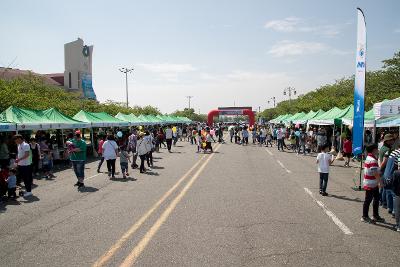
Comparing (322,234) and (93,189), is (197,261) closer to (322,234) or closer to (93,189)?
(322,234)

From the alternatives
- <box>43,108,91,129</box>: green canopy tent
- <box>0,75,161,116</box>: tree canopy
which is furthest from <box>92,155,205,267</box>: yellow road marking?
<box>0,75,161,116</box>: tree canopy

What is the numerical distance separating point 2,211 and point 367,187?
8.50 metres

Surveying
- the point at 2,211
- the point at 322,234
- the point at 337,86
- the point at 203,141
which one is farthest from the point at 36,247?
the point at 337,86

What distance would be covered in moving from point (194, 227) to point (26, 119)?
40.7ft

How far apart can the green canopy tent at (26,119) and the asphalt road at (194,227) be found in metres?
4.56

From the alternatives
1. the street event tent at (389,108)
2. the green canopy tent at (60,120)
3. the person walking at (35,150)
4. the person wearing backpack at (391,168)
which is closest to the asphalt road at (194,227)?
the person wearing backpack at (391,168)

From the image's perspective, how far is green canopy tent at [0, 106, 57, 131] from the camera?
49.2 ft

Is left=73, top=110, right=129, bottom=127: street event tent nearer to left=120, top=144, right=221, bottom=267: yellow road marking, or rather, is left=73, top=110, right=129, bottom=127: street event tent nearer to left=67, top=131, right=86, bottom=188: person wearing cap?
left=67, top=131, right=86, bottom=188: person wearing cap

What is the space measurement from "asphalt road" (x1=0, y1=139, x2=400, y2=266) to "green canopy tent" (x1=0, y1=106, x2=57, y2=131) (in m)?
4.56

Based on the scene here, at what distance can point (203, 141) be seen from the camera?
2488cm

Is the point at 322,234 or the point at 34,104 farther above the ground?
the point at 34,104

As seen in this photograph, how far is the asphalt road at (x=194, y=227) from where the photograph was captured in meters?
5.30

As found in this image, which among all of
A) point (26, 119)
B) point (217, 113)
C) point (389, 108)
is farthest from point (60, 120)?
point (217, 113)

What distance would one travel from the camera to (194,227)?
679 cm
